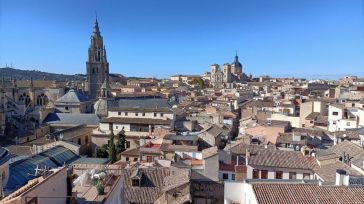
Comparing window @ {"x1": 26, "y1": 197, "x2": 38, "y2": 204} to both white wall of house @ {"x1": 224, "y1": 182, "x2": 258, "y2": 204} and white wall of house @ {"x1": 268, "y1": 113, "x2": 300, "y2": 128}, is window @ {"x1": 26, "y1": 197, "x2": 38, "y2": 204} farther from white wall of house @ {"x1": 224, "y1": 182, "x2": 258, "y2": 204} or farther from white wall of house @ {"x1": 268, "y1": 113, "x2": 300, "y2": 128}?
white wall of house @ {"x1": 268, "y1": 113, "x2": 300, "y2": 128}

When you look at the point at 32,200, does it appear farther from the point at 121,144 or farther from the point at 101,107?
the point at 101,107

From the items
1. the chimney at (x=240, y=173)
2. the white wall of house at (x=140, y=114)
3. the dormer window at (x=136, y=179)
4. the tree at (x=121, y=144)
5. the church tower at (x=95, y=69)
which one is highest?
the church tower at (x=95, y=69)

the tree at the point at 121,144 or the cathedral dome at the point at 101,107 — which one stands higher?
the cathedral dome at the point at 101,107

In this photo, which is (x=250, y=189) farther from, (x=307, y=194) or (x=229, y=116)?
(x=229, y=116)

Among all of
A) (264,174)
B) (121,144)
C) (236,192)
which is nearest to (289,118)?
(121,144)

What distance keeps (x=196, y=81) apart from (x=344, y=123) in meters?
104

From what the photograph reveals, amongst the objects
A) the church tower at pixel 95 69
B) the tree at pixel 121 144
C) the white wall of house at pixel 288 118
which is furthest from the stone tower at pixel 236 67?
the tree at pixel 121 144

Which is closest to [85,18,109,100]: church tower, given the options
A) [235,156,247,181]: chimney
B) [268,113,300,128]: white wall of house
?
[268,113,300,128]: white wall of house

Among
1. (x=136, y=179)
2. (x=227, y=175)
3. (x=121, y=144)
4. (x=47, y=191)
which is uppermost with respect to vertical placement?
(x=47, y=191)

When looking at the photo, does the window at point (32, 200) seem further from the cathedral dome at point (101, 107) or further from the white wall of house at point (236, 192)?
the cathedral dome at point (101, 107)

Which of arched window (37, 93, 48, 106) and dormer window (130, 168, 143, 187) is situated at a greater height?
arched window (37, 93, 48, 106)

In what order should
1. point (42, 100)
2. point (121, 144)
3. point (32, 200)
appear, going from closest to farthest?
1. point (32, 200)
2. point (121, 144)
3. point (42, 100)

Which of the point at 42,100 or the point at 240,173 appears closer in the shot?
the point at 240,173

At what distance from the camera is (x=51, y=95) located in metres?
68.6
